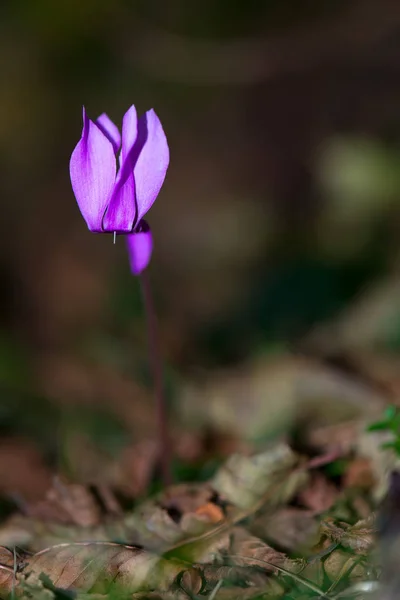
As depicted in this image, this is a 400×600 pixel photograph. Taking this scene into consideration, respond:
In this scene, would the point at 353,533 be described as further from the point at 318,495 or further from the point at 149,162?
the point at 149,162

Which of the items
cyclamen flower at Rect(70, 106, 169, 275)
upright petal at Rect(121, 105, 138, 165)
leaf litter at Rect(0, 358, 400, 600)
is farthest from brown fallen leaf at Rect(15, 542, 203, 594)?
upright petal at Rect(121, 105, 138, 165)

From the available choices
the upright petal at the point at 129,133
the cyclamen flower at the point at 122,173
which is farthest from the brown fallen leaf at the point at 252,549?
the upright petal at the point at 129,133

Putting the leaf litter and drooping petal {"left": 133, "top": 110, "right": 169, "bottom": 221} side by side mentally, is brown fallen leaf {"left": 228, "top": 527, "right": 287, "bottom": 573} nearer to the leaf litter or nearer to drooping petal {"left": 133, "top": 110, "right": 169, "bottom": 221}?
the leaf litter

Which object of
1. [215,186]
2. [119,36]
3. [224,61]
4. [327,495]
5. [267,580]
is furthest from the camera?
[119,36]

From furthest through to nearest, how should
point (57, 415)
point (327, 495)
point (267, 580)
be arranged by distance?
point (57, 415) < point (327, 495) < point (267, 580)

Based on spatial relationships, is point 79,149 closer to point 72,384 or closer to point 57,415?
point 57,415

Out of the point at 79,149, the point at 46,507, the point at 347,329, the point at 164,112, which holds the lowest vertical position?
the point at 46,507

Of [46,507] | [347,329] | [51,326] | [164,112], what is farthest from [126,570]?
[164,112]

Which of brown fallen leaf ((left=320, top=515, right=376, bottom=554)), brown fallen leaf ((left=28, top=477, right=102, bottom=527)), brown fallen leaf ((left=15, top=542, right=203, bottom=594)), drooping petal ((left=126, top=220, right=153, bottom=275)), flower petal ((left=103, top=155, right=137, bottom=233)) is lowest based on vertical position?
brown fallen leaf ((left=28, top=477, right=102, bottom=527))
